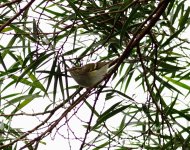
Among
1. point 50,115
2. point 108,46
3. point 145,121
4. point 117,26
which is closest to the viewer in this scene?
point 50,115

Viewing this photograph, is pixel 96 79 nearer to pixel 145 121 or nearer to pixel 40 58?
pixel 40 58

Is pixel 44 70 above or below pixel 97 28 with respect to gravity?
below

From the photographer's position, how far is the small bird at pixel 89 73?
3.59 ft

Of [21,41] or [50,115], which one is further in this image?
[21,41]

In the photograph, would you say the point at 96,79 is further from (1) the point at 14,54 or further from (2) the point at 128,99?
(1) the point at 14,54

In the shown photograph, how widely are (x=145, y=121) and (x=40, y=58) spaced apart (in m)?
0.50

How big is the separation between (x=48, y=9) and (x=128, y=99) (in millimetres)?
373

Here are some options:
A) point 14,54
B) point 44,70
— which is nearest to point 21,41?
point 14,54

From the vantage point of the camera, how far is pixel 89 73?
109cm

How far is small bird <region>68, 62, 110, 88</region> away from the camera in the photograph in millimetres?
1093

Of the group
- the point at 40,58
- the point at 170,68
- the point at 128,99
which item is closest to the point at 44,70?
the point at 40,58

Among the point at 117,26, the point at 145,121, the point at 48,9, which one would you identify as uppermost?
the point at 48,9

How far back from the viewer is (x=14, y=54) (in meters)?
1.43

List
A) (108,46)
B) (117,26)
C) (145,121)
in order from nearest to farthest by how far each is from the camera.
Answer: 1. (117,26)
2. (108,46)
3. (145,121)
